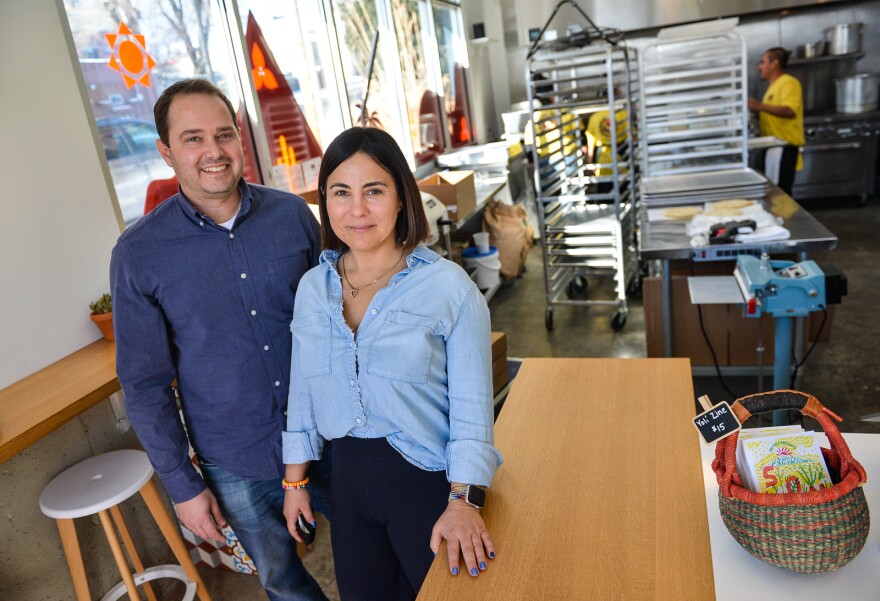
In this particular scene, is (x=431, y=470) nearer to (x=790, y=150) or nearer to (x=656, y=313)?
(x=656, y=313)

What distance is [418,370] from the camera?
144 cm

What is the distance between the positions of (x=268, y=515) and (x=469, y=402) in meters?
0.89

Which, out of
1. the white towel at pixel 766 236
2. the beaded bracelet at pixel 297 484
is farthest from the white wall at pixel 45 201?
the white towel at pixel 766 236

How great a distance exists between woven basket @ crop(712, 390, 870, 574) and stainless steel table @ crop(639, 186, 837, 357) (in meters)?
1.84

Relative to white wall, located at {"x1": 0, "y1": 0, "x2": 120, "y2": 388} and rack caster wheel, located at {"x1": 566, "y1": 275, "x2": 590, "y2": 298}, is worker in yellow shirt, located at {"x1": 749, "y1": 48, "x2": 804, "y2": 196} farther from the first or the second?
white wall, located at {"x1": 0, "y1": 0, "x2": 120, "y2": 388}

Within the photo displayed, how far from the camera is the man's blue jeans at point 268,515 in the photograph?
75.9 inches

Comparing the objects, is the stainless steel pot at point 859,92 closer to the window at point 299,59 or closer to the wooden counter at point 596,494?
the window at point 299,59

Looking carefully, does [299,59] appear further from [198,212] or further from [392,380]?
[392,380]

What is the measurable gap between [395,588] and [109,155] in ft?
7.53

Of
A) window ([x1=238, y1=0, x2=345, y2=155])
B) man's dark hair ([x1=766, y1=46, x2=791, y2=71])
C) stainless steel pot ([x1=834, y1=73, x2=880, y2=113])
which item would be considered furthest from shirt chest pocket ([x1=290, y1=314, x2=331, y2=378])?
stainless steel pot ([x1=834, y1=73, x2=880, y2=113])

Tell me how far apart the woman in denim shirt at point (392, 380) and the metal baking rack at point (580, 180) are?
3.14 metres

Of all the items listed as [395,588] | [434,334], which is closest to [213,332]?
[434,334]

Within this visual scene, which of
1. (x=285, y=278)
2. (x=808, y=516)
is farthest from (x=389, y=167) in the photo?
(x=808, y=516)

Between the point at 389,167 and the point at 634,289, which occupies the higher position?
the point at 389,167
